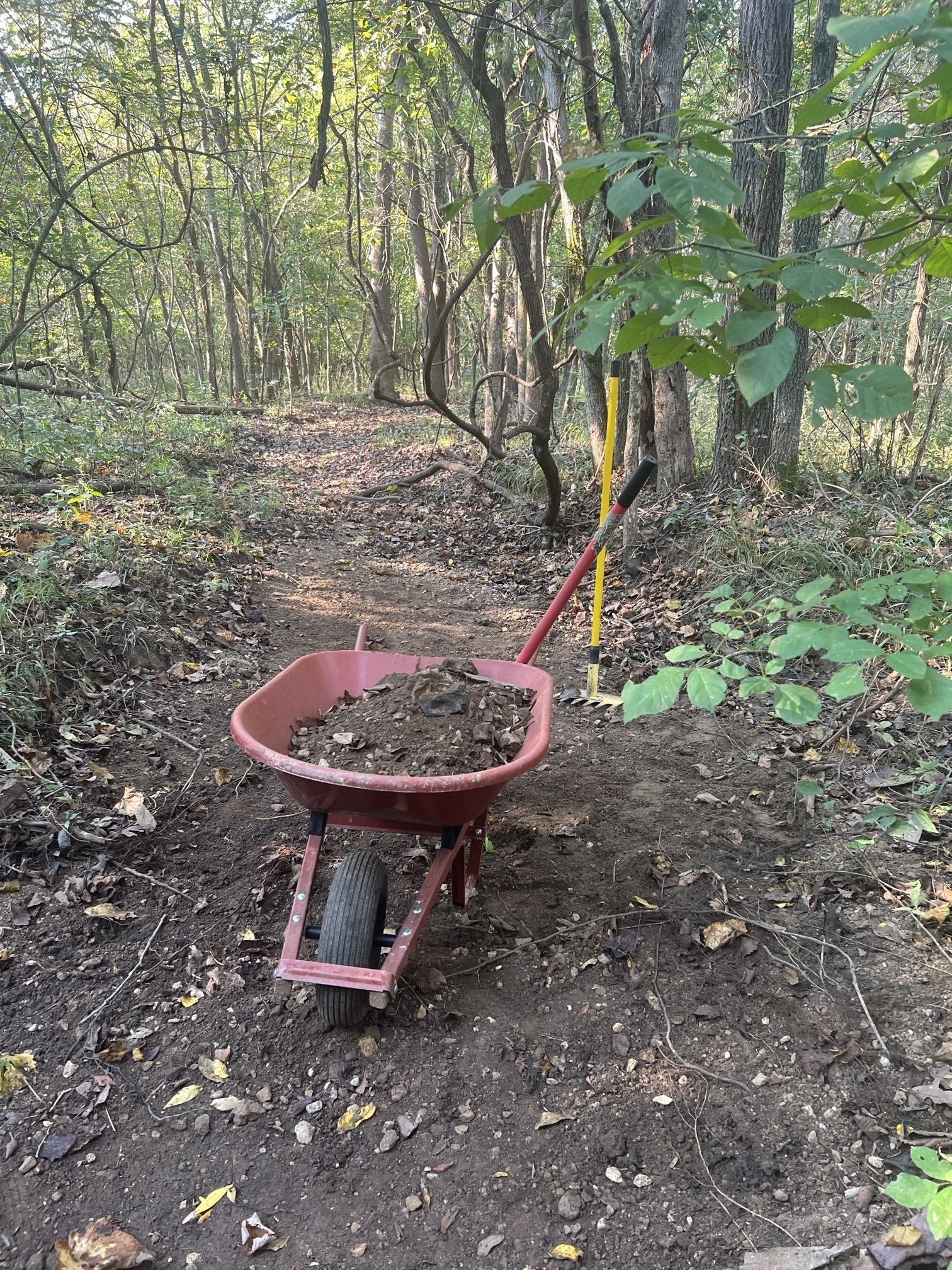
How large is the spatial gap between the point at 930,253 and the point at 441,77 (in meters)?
8.43

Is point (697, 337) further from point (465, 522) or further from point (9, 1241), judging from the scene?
point (465, 522)

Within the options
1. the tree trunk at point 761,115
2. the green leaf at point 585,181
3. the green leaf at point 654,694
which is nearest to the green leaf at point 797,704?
the green leaf at point 654,694

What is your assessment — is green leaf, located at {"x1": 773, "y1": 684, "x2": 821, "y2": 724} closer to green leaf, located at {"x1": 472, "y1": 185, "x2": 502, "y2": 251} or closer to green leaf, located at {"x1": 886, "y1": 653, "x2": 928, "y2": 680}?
green leaf, located at {"x1": 886, "y1": 653, "x2": 928, "y2": 680}

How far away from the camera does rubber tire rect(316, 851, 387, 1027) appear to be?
7.07 feet

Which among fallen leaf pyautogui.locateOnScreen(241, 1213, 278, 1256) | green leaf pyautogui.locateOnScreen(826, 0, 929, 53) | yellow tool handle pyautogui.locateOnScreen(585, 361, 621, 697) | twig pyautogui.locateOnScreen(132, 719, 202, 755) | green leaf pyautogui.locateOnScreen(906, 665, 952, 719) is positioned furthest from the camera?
yellow tool handle pyautogui.locateOnScreen(585, 361, 621, 697)

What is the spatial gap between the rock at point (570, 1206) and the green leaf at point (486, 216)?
2.24 m

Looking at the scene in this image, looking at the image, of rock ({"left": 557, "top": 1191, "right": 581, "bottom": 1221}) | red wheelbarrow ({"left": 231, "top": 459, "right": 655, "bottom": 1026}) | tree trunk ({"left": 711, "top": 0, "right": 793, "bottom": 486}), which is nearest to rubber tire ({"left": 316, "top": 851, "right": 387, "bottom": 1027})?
red wheelbarrow ({"left": 231, "top": 459, "right": 655, "bottom": 1026})

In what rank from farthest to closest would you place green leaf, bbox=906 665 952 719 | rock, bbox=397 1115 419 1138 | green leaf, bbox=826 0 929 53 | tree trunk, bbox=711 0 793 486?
tree trunk, bbox=711 0 793 486 → rock, bbox=397 1115 419 1138 → green leaf, bbox=906 665 952 719 → green leaf, bbox=826 0 929 53

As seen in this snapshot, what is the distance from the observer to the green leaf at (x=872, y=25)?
3.13 feet

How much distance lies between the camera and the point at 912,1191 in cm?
131

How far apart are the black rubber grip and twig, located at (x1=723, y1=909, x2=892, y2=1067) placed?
5.32 feet

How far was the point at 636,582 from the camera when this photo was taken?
5.65 m

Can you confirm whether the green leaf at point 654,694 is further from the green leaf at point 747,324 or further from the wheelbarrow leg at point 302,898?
the wheelbarrow leg at point 302,898

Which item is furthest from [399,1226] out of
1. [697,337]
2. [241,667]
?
[241,667]
